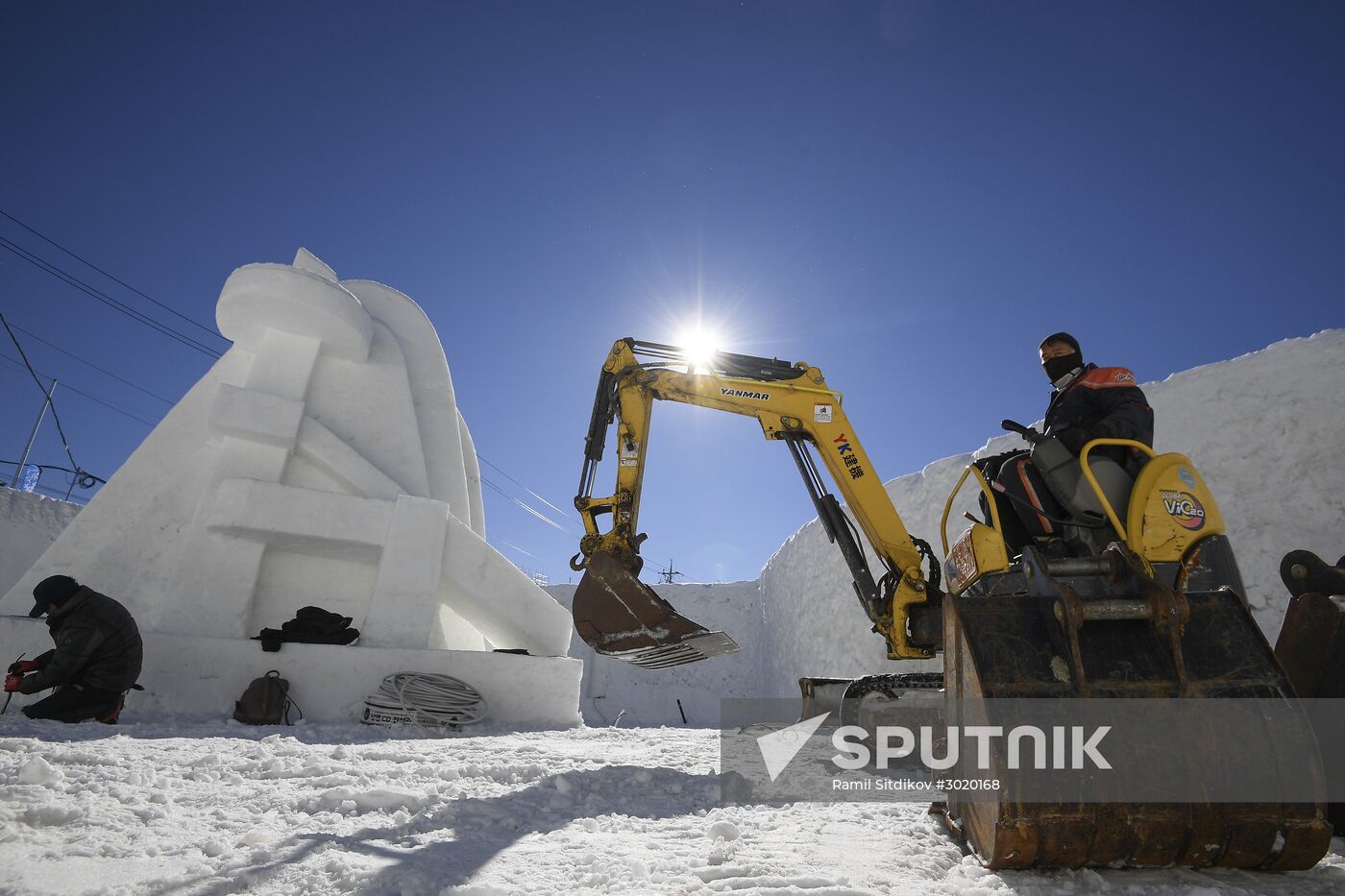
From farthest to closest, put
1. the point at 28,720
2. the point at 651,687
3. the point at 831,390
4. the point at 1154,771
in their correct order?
1. the point at 651,687
2. the point at 831,390
3. the point at 28,720
4. the point at 1154,771

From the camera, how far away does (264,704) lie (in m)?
5.91

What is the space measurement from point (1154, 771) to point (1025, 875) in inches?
16.6

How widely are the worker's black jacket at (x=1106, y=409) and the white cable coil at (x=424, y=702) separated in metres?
5.68

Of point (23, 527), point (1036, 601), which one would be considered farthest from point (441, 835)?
point (23, 527)

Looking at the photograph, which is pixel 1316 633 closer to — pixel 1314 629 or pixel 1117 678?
pixel 1314 629

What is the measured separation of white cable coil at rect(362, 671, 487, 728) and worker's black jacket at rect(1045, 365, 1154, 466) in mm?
5680

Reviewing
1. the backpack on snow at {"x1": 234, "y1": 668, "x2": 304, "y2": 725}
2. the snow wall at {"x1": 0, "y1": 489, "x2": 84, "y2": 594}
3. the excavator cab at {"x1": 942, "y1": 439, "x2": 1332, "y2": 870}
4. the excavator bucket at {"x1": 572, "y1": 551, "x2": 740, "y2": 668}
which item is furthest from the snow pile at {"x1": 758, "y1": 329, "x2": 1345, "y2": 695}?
the snow wall at {"x1": 0, "y1": 489, "x2": 84, "y2": 594}

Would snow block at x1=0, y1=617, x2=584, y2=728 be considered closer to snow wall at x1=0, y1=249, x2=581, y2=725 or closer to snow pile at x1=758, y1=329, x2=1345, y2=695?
snow wall at x1=0, y1=249, x2=581, y2=725

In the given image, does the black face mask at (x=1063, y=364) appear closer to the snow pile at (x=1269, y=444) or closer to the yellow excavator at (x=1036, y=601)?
the yellow excavator at (x=1036, y=601)

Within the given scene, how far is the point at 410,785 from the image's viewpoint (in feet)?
9.69

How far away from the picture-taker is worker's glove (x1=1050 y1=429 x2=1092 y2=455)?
3014mm

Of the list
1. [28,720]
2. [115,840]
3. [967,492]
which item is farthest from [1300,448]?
[28,720]

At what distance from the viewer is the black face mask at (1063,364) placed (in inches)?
145

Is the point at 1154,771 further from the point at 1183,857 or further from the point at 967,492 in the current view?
the point at 967,492
